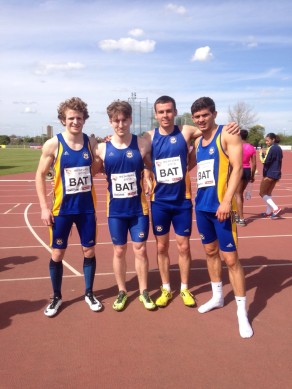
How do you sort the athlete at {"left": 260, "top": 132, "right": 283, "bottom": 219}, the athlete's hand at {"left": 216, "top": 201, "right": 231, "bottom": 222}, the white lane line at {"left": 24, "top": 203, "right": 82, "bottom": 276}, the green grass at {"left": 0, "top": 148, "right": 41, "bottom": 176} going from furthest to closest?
the green grass at {"left": 0, "top": 148, "right": 41, "bottom": 176} → the athlete at {"left": 260, "top": 132, "right": 283, "bottom": 219} → the white lane line at {"left": 24, "top": 203, "right": 82, "bottom": 276} → the athlete's hand at {"left": 216, "top": 201, "right": 231, "bottom": 222}

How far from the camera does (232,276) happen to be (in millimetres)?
3604

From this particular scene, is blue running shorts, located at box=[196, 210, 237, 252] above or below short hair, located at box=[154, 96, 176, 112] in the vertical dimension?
below

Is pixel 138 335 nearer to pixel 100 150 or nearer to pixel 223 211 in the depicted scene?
pixel 223 211

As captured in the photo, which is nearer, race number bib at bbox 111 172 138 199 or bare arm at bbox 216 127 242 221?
bare arm at bbox 216 127 242 221

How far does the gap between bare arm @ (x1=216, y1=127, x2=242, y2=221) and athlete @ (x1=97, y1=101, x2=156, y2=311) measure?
0.84m

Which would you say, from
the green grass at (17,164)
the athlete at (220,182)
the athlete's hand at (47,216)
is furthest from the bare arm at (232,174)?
the green grass at (17,164)

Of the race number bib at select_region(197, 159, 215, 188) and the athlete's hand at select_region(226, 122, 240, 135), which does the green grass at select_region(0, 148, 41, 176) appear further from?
the athlete's hand at select_region(226, 122, 240, 135)

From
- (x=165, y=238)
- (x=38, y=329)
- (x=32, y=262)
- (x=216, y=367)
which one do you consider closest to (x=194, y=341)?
(x=216, y=367)

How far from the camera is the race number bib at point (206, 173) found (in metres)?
3.57

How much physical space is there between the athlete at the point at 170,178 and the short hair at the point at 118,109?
12.5 inches

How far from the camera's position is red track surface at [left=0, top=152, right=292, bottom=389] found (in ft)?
9.01

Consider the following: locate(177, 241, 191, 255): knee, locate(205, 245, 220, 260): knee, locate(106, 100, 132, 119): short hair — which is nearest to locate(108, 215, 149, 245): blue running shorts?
locate(177, 241, 191, 255): knee

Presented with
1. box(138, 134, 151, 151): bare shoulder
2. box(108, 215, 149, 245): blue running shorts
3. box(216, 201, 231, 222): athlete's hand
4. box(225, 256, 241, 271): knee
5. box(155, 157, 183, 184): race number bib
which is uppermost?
box(138, 134, 151, 151): bare shoulder

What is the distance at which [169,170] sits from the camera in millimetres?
3848
